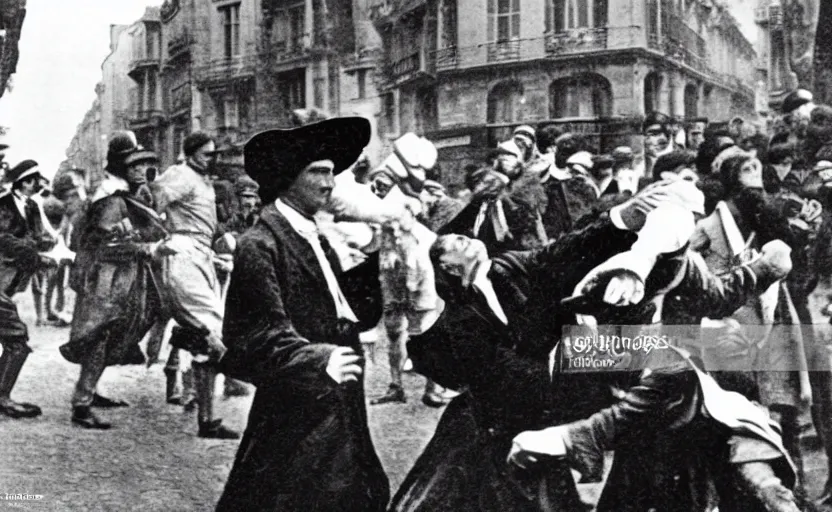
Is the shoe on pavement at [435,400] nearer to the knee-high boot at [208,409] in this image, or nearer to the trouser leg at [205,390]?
the knee-high boot at [208,409]

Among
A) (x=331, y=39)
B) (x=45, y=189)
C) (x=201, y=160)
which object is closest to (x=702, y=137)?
(x=331, y=39)

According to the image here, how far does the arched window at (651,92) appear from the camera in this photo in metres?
6.03

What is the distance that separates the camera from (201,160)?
6.12m

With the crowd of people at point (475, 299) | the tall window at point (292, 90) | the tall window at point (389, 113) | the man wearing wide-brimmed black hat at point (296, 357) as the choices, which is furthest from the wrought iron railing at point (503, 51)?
the man wearing wide-brimmed black hat at point (296, 357)

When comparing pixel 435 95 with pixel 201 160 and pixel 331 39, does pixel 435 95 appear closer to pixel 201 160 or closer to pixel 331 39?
pixel 331 39

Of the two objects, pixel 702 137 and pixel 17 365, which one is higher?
pixel 702 137

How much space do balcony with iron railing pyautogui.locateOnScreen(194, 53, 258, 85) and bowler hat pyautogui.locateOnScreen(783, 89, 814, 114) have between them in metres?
2.74

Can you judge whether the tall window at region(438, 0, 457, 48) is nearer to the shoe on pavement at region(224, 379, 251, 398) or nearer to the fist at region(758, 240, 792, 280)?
the fist at region(758, 240, 792, 280)

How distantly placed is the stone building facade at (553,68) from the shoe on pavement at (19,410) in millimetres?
2288

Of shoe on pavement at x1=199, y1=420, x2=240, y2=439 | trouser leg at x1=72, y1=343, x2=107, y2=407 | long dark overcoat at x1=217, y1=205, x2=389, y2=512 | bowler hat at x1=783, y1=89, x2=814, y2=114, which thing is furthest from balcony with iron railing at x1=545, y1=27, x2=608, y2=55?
trouser leg at x1=72, y1=343, x2=107, y2=407

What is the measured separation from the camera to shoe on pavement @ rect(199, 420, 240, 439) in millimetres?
5918

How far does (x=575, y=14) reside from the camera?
6082mm

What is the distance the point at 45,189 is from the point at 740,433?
379 cm

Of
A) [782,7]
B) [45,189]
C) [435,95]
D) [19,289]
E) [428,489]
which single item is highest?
[782,7]
